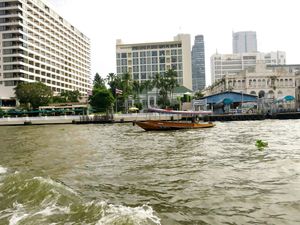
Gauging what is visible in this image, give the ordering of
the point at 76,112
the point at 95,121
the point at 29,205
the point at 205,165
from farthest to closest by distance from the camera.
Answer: the point at 76,112 → the point at 95,121 → the point at 205,165 → the point at 29,205

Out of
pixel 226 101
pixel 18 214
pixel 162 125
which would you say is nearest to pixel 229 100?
pixel 226 101

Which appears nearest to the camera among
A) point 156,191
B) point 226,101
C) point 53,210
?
point 53,210

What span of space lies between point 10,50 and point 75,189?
356 feet

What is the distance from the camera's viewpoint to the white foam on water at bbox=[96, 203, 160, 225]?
290 inches

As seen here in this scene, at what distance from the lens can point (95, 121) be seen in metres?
67.9

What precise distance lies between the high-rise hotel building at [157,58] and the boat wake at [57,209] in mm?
145991

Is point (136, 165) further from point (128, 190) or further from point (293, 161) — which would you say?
Result: point (293, 161)

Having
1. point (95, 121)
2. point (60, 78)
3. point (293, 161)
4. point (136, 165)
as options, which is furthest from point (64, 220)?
point (60, 78)

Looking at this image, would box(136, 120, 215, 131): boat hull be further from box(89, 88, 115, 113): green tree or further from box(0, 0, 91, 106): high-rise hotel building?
box(0, 0, 91, 106): high-rise hotel building

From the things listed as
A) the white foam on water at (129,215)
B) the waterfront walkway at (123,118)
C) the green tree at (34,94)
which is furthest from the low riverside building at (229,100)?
the white foam on water at (129,215)

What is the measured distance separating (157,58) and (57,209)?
15103 cm

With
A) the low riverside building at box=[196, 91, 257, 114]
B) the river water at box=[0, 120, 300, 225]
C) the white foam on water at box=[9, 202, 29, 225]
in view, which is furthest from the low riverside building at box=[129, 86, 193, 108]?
the white foam on water at box=[9, 202, 29, 225]

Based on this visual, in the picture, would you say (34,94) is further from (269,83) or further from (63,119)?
(269,83)

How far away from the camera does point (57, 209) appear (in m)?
8.50
